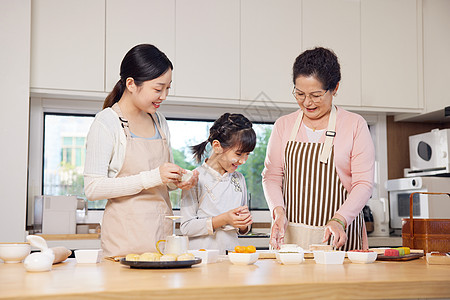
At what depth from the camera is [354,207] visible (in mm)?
2031

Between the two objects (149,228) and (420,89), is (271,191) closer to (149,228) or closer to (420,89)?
(149,228)

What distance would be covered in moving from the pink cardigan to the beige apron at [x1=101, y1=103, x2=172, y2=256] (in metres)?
0.46

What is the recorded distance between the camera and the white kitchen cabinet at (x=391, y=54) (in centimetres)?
372

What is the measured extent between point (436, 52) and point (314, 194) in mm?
1962

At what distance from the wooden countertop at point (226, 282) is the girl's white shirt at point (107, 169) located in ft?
1.21

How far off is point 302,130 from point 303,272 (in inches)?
38.3

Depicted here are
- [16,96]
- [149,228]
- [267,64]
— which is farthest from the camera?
[267,64]

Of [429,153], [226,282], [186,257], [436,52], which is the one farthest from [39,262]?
[436,52]

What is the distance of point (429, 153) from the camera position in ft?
12.2

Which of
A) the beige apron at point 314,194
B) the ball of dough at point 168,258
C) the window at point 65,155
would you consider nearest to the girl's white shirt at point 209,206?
the beige apron at point 314,194

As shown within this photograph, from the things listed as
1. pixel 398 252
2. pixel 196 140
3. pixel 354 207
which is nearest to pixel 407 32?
pixel 196 140

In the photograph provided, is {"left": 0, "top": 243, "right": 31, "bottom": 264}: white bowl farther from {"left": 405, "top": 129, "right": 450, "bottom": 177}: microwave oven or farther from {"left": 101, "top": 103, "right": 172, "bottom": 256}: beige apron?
{"left": 405, "top": 129, "right": 450, "bottom": 177}: microwave oven

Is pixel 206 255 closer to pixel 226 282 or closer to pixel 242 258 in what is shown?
pixel 242 258

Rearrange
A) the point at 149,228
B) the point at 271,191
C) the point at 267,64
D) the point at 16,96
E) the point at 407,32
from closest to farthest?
1. the point at 149,228
2. the point at 271,191
3. the point at 16,96
4. the point at 267,64
5. the point at 407,32
